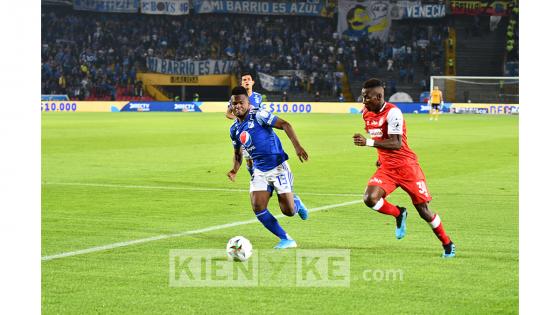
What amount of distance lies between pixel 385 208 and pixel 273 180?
1.25 m

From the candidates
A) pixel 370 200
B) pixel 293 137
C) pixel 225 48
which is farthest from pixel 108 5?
pixel 370 200

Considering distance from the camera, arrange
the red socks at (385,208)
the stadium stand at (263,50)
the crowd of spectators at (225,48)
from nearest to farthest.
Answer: the red socks at (385,208)
the stadium stand at (263,50)
the crowd of spectators at (225,48)

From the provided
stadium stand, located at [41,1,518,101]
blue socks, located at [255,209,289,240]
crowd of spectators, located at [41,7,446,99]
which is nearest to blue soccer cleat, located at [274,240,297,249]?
blue socks, located at [255,209,289,240]

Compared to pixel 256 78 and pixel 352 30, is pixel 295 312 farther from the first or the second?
pixel 352 30

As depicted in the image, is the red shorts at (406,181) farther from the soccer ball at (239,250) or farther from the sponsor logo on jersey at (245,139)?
the soccer ball at (239,250)

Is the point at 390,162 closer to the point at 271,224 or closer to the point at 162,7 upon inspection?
the point at 271,224

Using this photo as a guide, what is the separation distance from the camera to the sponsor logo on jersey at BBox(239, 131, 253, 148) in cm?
1053

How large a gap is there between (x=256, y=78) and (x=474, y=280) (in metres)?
52.1

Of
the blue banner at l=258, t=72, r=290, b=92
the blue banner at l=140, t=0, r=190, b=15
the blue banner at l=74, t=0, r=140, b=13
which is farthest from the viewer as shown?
the blue banner at l=140, t=0, r=190, b=15

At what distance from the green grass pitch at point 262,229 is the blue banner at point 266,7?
39.4m

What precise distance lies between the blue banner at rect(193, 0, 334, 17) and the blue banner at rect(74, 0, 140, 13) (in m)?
4.15

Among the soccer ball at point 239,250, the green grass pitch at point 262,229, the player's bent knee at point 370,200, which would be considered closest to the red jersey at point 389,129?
the player's bent knee at point 370,200

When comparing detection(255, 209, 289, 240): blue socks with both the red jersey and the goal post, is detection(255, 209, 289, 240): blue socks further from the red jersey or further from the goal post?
the goal post

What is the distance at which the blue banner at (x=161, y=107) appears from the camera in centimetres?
5622
